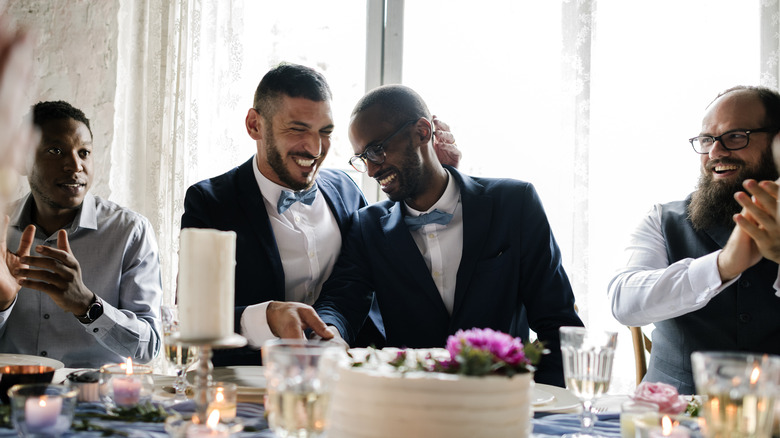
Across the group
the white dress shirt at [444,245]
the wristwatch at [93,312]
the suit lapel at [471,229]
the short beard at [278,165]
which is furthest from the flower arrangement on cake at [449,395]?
the short beard at [278,165]

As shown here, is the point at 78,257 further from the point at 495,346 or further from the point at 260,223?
the point at 495,346

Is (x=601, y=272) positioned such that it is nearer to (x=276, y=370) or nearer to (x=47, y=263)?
(x=47, y=263)

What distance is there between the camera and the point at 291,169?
2.60 m

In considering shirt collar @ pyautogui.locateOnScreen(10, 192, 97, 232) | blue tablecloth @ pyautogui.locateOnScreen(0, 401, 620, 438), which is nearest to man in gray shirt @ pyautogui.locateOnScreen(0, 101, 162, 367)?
shirt collar @ pyautogui.locateOnScreen(10, 192, 97, 232)

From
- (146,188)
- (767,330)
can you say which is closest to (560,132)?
(767,330)

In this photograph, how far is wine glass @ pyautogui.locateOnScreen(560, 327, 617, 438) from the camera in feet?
4.09

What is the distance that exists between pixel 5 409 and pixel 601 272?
115 inches

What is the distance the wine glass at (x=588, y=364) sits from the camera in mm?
1247

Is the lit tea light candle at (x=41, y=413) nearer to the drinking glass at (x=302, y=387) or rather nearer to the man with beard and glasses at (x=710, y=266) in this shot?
the drinking glass at (x=302, y=387)

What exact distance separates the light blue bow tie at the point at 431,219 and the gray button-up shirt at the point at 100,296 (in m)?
1.05

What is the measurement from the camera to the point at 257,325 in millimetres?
2047

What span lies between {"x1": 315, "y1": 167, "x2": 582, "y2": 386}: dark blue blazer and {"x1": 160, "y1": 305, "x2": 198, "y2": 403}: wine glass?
0.73m

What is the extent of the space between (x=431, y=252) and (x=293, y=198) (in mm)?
570

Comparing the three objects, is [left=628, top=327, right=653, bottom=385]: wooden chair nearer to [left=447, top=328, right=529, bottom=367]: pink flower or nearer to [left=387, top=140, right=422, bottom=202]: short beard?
[left=387, top=140, right=422, bottom=202]: short beard
